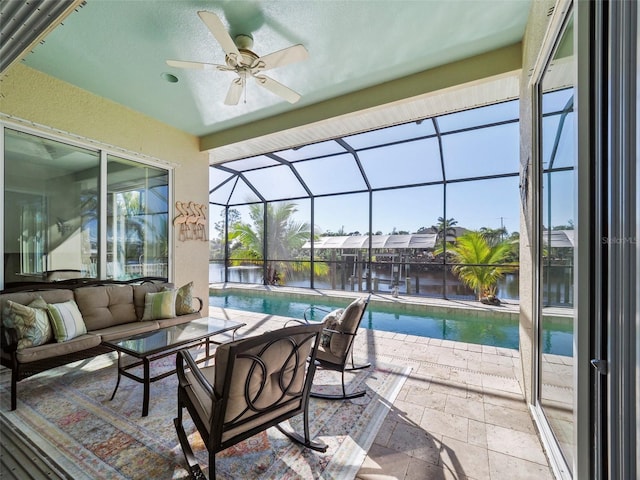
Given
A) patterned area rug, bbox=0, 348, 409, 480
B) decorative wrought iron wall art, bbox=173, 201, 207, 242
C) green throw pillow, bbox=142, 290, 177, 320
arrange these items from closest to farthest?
1. patterned area rug, bbox=0, 348, 409, 480
2. green throw pillow, bbox=142, 290, 177, 320
3. decorative wrought iron wall art, bbox=173, 201, 207, 242

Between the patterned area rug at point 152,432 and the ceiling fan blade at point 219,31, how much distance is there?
116 inches

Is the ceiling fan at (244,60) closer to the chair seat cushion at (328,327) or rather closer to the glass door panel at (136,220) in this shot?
the chair seat cushion at (328,327)

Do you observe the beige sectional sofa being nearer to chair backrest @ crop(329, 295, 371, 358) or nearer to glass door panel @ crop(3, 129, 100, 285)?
glass door panel @ crop(3, 129, 100, 285)

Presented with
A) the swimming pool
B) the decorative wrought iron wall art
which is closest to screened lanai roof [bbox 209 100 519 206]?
the decorative wrought iron wall art

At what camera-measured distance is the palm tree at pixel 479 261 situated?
6586 millimetres

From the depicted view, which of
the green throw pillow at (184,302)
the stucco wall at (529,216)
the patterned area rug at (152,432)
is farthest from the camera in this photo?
the green throw pillow at (184,302)

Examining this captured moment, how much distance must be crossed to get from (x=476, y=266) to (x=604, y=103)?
6240mm

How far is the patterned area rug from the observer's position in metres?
1.67

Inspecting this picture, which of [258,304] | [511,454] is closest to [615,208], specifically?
[511,454]

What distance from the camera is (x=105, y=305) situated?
3.37m

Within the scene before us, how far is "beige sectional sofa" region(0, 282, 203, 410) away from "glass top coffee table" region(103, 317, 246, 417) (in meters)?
0.35

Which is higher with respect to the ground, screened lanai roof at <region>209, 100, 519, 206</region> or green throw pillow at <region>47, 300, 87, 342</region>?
screened lanai roof at <region>209, 100, 519, 206</region>

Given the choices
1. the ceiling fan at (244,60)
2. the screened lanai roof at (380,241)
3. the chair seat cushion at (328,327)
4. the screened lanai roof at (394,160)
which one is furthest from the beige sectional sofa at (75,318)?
the screened lanai roof at (380,241)

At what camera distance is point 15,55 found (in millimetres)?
1657
